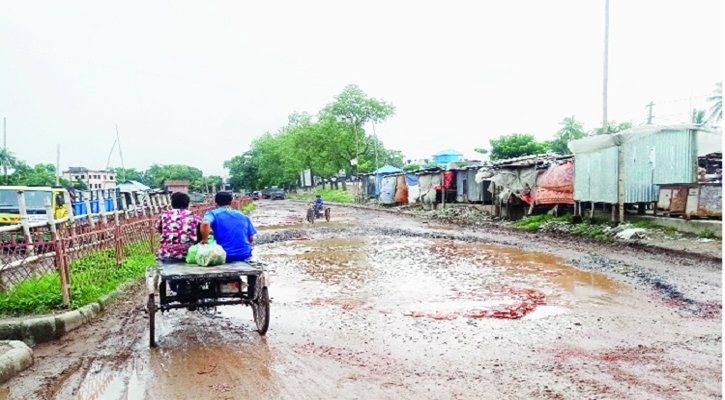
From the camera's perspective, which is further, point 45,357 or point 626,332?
point 626,332

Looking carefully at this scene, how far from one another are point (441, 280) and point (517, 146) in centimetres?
3414

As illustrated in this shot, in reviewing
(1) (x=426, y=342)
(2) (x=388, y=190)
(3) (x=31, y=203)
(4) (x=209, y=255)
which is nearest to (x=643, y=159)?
(1) (x=426, y=342)

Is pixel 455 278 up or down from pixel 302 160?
down

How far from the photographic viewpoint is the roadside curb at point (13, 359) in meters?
4.62

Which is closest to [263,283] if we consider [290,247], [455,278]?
[455,278]

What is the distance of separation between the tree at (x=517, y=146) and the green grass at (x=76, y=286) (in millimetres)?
35843

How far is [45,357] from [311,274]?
17.8 ft

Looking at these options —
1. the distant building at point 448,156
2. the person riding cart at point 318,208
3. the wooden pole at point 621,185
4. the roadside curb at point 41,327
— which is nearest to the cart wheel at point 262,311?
the roadside curb at point 41,327

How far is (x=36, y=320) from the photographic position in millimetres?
5871

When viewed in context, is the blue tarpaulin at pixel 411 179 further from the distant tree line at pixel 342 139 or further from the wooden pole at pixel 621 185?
the wooden pole at pixel 621 185

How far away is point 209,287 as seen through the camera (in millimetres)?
5902

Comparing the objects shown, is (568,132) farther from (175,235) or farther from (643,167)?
(175,235)

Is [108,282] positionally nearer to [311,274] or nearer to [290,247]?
[311,274]

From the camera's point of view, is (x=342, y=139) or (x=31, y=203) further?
(x=342, y=139)
